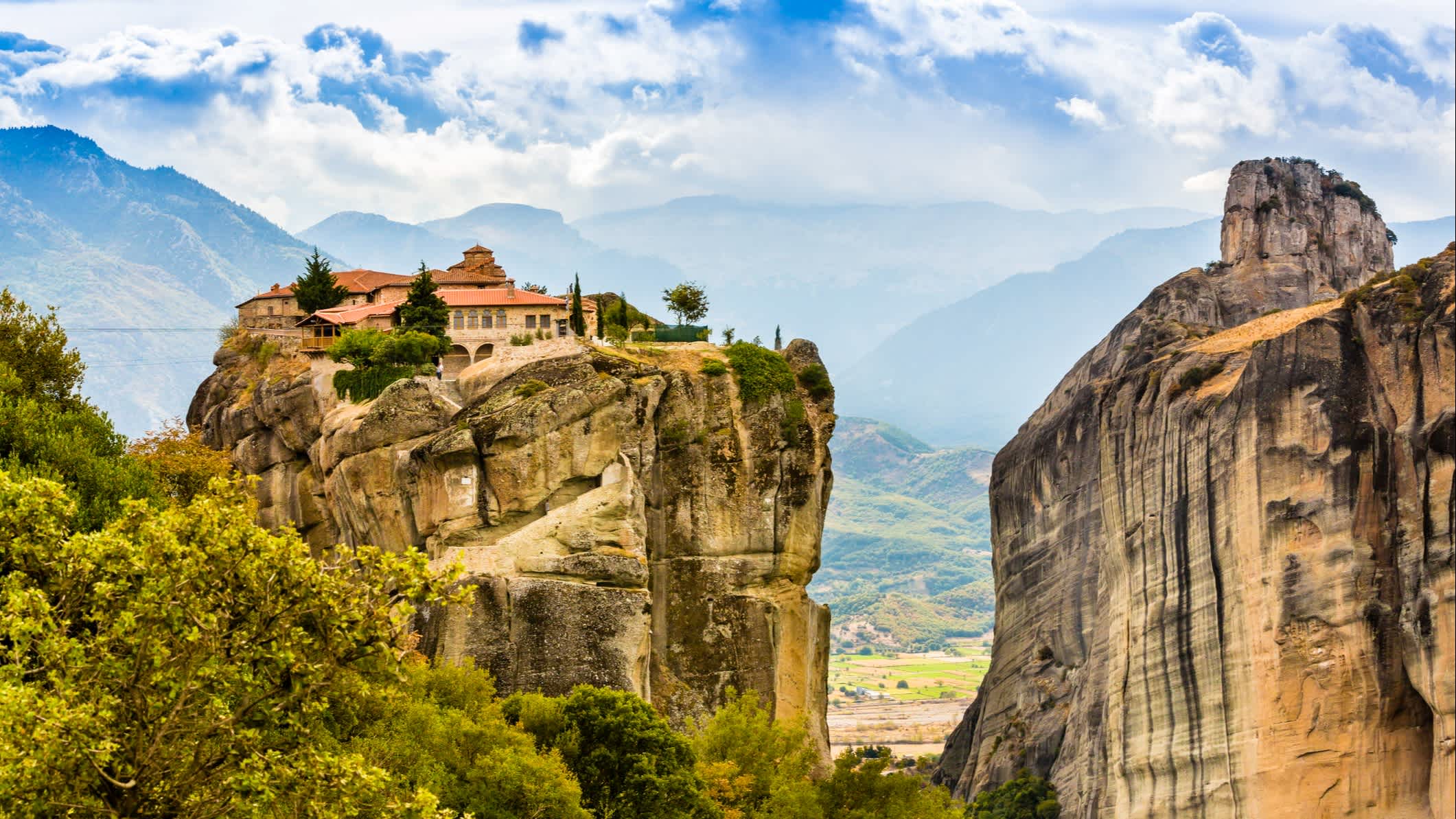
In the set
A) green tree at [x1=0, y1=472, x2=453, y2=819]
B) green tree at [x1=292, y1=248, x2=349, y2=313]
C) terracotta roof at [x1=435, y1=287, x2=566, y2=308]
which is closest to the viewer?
green tree at [x1=0, y1=472, x2=453, y2=819]

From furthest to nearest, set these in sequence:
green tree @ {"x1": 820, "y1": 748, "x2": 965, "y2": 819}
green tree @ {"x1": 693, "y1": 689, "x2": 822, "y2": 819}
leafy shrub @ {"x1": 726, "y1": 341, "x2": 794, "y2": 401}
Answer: leafy shrub @ {"x1": 726, "y1": 341, "x2": 794, "y2": 401}, green tree @ {"x1": 820, "y1": 748, "x2": 965, "y2": 819}, green tree @ {"x1": 693, "y1": 689, "x2": 822, "y2": 819}

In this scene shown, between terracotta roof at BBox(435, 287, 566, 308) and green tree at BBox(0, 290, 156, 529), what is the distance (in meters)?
26.1

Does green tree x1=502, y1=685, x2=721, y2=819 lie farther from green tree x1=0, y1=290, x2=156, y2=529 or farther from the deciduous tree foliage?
the deciduous tree foliage

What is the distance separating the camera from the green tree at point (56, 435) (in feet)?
190

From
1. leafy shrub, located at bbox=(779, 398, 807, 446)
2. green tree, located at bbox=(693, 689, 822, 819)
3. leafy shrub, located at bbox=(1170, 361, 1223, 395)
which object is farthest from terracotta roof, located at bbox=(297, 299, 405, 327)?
leafy shrub, located at bbox=(1170, 361, 1223, 395)

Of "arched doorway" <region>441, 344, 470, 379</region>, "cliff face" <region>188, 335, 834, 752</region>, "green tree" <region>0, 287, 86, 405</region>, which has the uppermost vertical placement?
"arched doorway" <region>441, 344, 470, 379</region>

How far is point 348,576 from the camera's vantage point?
111ft

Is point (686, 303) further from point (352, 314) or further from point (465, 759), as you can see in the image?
point (465, 759)

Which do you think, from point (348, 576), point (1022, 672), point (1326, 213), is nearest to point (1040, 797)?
point (1022, 672)

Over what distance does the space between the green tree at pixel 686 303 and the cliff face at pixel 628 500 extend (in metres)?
8.13

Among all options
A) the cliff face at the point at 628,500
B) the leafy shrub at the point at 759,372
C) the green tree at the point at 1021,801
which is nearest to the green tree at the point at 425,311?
the cliff face at the point at 628,500

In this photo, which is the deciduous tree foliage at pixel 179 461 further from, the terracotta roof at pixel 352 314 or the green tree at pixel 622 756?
the green tree at pixel 622 756

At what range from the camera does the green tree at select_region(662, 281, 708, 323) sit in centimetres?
9288

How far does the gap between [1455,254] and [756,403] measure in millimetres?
31851
